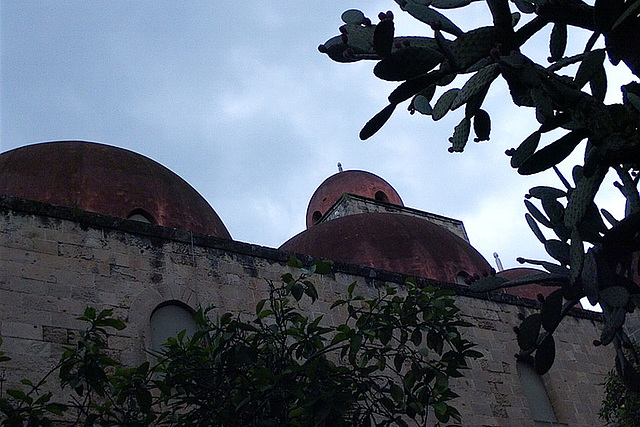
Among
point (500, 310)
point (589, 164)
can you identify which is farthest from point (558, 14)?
point (500, 310)

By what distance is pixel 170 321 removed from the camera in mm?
6988

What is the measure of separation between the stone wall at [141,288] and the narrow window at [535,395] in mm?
94

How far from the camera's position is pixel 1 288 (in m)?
6.20

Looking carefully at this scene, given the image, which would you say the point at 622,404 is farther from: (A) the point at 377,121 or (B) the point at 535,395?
(A) the point at 377,121

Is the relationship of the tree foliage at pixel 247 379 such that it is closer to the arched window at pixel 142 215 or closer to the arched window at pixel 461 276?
the arched window at pixel 142 215

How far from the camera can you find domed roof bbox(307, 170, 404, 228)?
18.4 meters

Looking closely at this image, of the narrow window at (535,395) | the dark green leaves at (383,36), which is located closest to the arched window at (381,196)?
the narrow window at (535,395)

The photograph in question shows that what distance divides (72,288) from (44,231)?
0.65 meters

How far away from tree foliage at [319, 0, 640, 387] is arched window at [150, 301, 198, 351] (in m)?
4.00

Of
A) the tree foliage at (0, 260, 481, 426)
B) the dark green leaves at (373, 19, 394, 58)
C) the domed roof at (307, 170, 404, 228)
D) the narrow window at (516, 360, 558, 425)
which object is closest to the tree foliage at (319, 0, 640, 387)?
the dark green leaves at (373, 19, 394, 58)

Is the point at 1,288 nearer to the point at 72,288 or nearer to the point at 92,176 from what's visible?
the point at 72,288

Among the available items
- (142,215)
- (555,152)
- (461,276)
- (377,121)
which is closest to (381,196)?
(461,276)

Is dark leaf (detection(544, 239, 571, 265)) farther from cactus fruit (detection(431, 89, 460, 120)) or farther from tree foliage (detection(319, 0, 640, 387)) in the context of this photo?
cactus fruit (detection(431, 89, 460, 120))

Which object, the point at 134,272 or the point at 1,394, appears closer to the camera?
the point at 1,394
